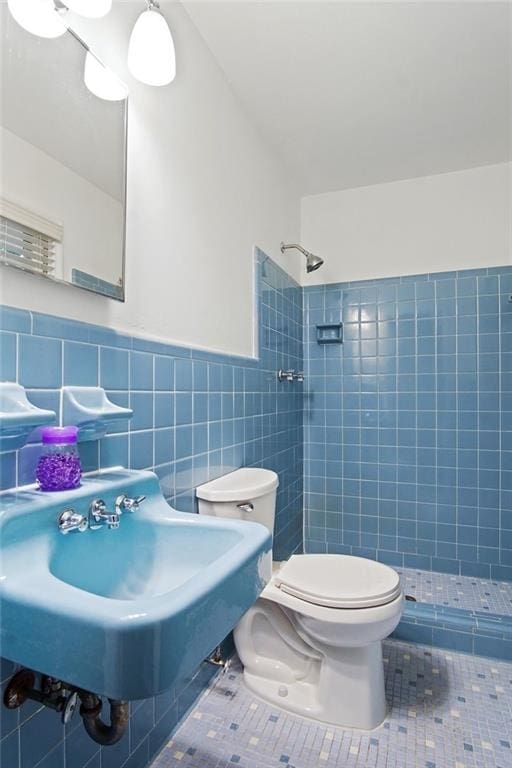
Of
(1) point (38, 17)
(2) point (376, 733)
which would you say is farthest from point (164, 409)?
(2) point (376, 733)

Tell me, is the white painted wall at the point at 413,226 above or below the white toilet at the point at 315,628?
above

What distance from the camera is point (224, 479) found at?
4.88ft

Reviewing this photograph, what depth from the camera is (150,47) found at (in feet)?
3.45

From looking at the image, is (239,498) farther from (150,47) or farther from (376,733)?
(150,47)

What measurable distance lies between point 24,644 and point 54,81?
1044mm

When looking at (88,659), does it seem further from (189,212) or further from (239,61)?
(239,61)

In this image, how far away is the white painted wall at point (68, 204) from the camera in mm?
792

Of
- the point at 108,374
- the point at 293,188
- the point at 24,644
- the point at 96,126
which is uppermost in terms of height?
the point at 293,188

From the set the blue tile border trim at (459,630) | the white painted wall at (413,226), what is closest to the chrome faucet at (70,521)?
the blue tile border trim at (459,630)

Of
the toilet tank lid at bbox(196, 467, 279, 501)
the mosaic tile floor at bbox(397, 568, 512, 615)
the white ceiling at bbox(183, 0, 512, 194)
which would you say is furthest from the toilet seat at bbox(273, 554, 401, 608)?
the white ceiling at bbox(183, 0, 512, 194)

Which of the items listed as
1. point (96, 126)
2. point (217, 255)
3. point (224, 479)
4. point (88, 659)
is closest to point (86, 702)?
point (88, 659)

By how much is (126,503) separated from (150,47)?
1.12m

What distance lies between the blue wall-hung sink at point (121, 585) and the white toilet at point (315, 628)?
1.48 ft

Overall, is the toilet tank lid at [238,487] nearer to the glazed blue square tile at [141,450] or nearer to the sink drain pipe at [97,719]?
the glazed blue square tile at [141,450]
